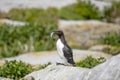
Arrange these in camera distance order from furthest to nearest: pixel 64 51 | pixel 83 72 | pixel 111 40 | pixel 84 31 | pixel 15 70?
1. pixel 84 31
2. pixel 111 40
3. pixel 15 70
4. pixel 64 51
5. pixel 83 72

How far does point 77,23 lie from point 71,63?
14.6 meters

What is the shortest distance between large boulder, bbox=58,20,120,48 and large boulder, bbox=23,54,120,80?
497 inches

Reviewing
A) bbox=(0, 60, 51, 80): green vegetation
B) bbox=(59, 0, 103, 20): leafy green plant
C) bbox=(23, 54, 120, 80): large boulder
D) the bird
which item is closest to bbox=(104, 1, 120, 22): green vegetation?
bbox=(59, 0, 103, 20): leafy green plant

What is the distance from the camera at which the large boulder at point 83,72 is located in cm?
1212

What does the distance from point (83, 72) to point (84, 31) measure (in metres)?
14.8

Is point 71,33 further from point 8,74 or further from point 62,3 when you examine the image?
point 8,74

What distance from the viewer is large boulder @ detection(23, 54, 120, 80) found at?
12125 millimetres

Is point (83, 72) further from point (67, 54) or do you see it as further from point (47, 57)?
point (47, 57)

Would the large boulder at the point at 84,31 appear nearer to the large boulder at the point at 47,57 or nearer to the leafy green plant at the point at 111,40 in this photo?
the leafy green plant at the point at 111,40

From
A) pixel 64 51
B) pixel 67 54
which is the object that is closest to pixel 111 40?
pixel 67 54

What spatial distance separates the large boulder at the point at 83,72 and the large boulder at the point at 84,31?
41.4 ft

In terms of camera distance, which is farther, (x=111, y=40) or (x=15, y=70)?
(x=111, y=40)

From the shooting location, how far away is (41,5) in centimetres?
3334

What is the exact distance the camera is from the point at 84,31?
27344mm
